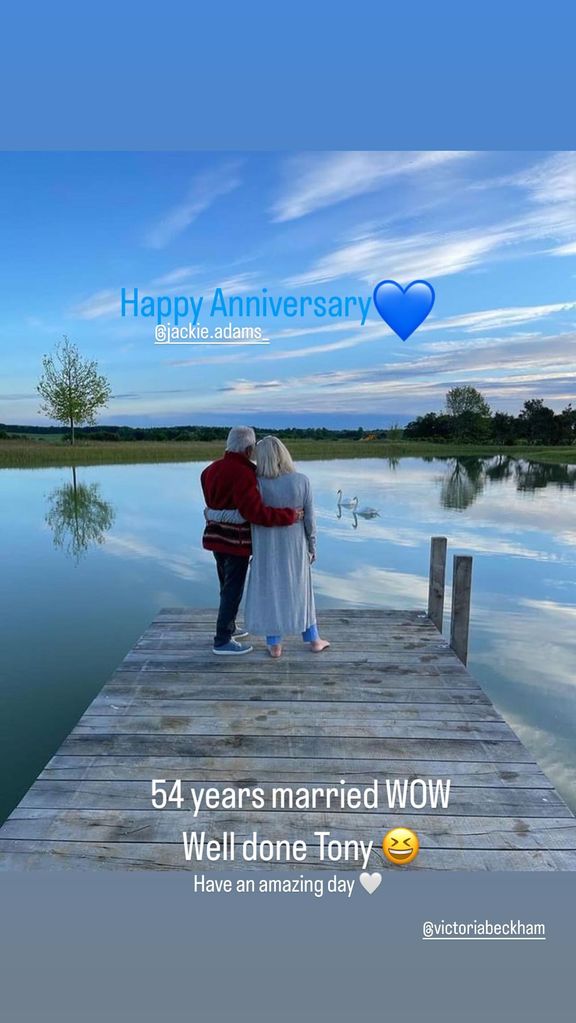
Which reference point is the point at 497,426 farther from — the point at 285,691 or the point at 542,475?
the point at 285,691

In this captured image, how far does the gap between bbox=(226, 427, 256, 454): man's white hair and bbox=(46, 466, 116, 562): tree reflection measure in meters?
8.58

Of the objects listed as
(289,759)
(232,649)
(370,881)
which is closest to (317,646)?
(232,649)

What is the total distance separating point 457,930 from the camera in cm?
253

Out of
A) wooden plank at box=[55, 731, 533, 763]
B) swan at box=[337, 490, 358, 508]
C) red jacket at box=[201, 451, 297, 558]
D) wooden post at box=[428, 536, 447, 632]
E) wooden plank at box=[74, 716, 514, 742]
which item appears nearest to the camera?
wooden plank at box=[55, 731, 533, 763]

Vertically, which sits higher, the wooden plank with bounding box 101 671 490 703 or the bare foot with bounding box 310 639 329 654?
the bare foot with bounding box 310 639 329 654

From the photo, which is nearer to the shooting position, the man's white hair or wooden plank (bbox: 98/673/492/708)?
wooden plank (bbox: 98/673/492/708)

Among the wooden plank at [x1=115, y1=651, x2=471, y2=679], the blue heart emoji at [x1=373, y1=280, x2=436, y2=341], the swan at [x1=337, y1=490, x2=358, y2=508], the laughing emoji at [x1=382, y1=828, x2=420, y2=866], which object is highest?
the blue heart emoji at [x1=373, y1=280, x2=436, y2=341]

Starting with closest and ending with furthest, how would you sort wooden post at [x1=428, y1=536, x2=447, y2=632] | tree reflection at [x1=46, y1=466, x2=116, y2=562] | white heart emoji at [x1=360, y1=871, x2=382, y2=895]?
white heart emoji at [x1=360, y1=871, x2=382, y2=895]
wooden post at [x1=428, y1=536, x2=447, y2=632]
tree reflection at [x1=46, y1=466, x2=116, y2=562]

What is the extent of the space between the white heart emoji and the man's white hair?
8.90 feet

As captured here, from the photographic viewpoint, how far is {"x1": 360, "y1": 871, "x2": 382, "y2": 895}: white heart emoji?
2.65m

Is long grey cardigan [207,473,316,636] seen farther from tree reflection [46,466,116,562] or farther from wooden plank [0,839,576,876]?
tree reflection [46,466,116,562]

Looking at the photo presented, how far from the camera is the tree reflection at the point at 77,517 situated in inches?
Result: 559

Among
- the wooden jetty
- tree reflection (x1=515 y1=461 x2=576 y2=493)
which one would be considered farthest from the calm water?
tree reflection (x1=515 y1=461 x2=576 y2=493)

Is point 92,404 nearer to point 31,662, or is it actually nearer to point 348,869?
point 31,662
